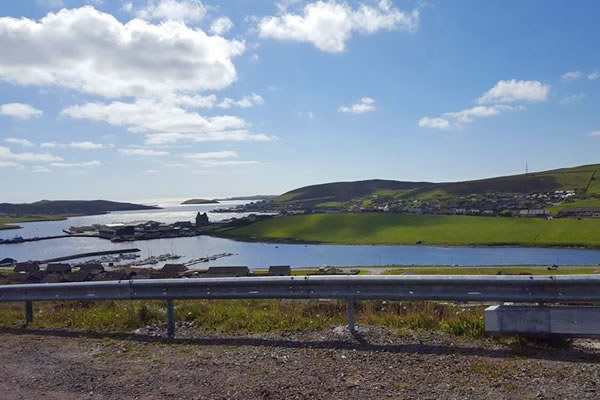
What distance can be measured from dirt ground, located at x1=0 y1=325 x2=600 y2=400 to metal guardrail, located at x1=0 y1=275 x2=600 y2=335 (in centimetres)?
55

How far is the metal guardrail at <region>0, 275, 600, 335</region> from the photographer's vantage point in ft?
19.4

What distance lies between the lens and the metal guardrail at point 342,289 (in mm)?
5898

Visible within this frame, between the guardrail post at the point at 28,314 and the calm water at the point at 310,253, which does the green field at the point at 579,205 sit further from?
the guardrail post at the point at 28,314

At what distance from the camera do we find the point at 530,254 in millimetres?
78500

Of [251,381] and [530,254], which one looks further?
[530,254]

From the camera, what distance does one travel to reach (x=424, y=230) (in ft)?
368

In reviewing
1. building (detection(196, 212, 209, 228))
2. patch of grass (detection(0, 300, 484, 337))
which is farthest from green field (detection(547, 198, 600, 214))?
patch of grass (detection(0, 300, 484, 337))

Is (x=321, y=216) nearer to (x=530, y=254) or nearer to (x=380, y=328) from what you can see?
(x=530, y=254)

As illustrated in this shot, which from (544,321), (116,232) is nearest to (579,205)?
(116,232)

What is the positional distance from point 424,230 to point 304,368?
111 meters

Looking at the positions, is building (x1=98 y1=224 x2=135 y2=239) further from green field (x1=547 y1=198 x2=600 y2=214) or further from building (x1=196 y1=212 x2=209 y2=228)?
green field (x1=547 y1=198 x2=600 y2=214)

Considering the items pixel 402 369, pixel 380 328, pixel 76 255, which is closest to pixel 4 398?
pixel 402 369

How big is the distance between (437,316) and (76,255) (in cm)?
9300

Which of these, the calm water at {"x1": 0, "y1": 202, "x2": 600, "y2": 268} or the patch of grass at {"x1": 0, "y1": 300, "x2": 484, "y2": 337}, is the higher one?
the patch of grass at {"x1": 0, "y1": 300, "x2": 484, "y2": 337}
